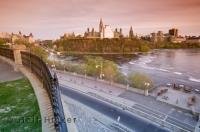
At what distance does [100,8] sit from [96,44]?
0.62 m

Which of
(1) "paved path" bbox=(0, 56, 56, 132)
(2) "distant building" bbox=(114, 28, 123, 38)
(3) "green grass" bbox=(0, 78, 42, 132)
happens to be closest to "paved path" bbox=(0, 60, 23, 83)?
(1) "paved path" bbox=(0, 56, 56, 132)

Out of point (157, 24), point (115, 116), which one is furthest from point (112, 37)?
point (115, 116)

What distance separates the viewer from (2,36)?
484cm

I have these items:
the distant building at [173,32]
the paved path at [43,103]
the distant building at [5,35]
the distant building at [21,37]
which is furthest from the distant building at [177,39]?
the distant building at [5,35]

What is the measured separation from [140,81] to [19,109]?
2.25m

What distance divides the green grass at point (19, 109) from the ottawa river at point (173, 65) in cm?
198

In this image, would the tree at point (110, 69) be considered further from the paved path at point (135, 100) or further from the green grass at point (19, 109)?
the green grass at point (19, 109)

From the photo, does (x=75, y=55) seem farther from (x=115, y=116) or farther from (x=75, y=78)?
(x=115, y=116)

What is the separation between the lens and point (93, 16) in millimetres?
3658

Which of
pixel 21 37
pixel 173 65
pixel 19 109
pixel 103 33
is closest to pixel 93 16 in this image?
pixel 103 33

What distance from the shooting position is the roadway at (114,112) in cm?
425

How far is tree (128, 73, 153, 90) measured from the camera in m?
3.90

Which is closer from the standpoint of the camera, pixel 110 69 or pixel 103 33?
pixel 103 33

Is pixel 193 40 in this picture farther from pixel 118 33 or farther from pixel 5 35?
pixel 5 35
